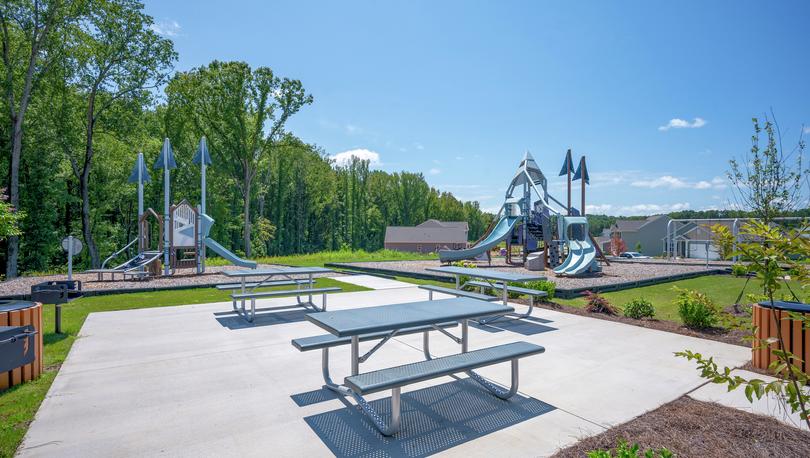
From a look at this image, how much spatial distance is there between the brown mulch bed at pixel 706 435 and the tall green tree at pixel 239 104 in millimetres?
28449

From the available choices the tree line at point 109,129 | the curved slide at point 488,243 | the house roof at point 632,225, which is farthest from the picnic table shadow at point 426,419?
the house roof at point 632,225

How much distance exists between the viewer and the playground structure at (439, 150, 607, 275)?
59.1 feet

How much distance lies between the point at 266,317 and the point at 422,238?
48.4 m

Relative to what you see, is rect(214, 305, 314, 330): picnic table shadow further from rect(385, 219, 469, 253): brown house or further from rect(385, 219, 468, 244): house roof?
rect(385, 219, 468, 244): house roof

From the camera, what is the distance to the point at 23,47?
19375 millimetres

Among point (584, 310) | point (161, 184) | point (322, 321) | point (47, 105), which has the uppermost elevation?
point (47, 105)

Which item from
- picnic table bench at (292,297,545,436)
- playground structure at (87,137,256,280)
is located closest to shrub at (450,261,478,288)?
picnic table bench at (292,297,545,436)

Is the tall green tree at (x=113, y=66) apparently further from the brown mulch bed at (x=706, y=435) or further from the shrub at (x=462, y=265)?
the brown mulch bed at (x=706, y=435)

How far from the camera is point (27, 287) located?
12023 millimetres

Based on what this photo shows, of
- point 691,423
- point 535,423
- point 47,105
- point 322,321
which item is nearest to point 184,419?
point 322,321

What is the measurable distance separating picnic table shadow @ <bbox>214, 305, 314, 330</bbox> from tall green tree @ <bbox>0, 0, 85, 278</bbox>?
16.1m

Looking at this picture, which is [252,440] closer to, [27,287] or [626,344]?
[626,344]

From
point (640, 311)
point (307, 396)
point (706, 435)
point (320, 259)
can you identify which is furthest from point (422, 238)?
point (706, 435)

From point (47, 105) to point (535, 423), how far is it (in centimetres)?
2779
